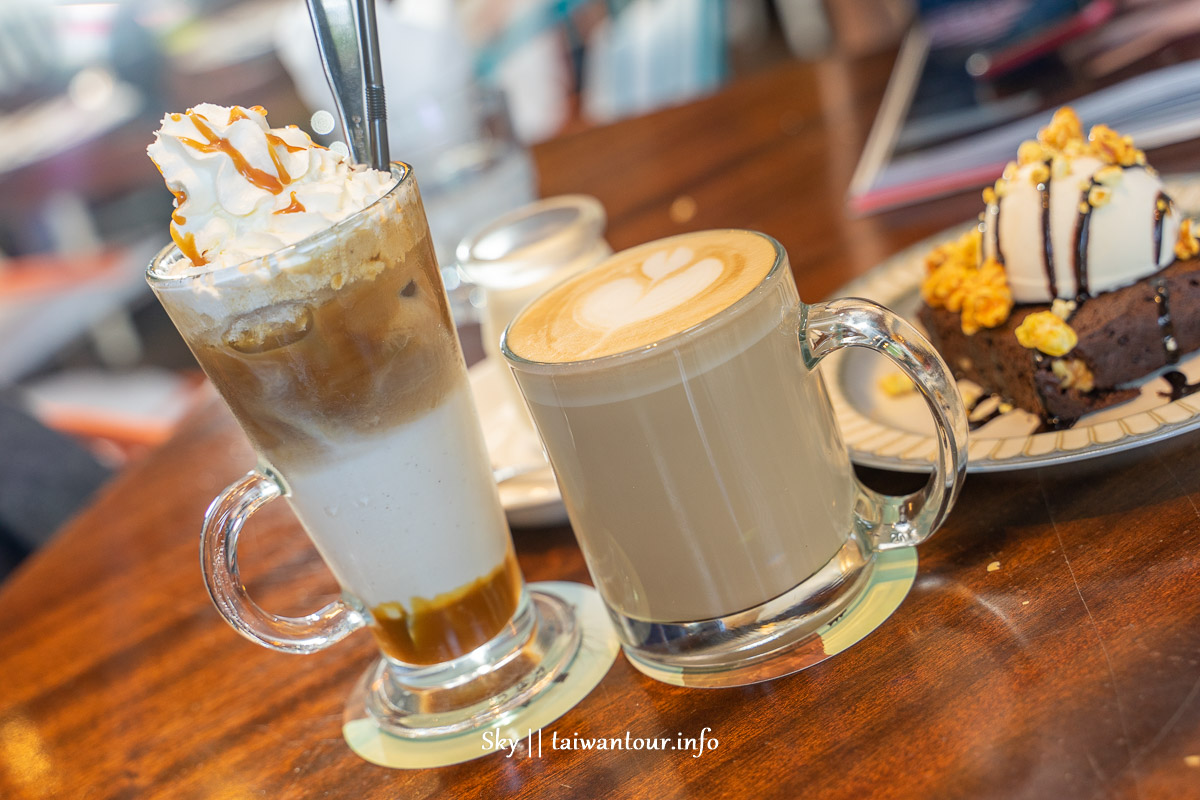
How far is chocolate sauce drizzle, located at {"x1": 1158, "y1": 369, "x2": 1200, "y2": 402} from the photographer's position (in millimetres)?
613

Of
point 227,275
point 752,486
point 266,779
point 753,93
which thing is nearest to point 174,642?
point 266,779

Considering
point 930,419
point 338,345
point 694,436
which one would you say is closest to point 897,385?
point 930,419

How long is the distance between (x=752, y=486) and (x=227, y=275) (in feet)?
0.90

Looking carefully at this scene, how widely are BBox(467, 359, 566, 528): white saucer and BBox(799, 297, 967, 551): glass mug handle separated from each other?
0.22 m

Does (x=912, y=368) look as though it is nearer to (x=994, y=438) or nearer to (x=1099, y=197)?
(x=994, y=438)

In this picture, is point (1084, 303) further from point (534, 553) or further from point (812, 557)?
point (534, 553)

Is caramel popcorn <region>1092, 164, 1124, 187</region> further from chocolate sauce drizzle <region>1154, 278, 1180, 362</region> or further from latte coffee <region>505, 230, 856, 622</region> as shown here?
latte coffee <region>505, 230, 856, 622</region>

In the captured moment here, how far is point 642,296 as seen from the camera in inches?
21.4

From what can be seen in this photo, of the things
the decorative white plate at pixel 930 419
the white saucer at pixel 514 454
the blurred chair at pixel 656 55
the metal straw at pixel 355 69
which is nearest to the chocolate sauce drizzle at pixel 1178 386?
the decorative white plate at pixel 930 419

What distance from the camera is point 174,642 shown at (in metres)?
0.79

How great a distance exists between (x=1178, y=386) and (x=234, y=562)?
0.58 metres

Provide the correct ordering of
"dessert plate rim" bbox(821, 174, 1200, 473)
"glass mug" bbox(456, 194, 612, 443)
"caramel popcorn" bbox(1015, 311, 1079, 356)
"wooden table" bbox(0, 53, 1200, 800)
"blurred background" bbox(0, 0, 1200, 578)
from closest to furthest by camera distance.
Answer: "wooden table" bbox(0, 53, 1200, 800)
"dessert plate rim" bbox(821, 174, 1200, 473)
"caramel popcorn" bbox(1015, 311, 1079, 356)
"glass mug" bbox(456, 194, 612, 443)
"blurred background" bbox(0, 0, 1200, 578)

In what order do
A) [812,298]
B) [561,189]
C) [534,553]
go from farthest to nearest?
[561,189], [812,298], [534,553]

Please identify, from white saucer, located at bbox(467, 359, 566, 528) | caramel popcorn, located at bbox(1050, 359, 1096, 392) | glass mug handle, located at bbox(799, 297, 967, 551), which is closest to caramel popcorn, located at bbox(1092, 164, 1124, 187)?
caramel popcorn, located at bbox(1050, 359, 1096, 392)
